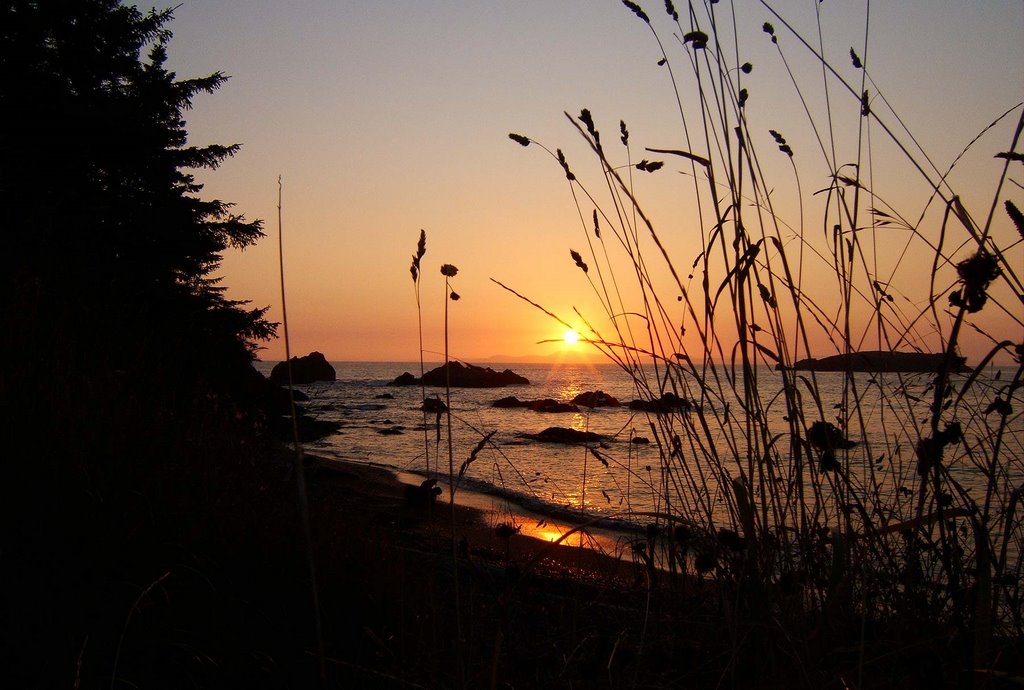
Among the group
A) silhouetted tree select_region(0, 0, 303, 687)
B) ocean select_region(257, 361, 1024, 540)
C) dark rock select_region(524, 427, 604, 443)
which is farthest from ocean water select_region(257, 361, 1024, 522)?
silhouetted tree select_region(0, 0, 303, 687)

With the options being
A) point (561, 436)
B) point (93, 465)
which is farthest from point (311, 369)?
point (93, 465)

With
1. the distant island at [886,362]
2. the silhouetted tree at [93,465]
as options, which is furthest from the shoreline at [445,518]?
the distant island at [886,362]

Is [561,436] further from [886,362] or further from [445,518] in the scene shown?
[886,362]

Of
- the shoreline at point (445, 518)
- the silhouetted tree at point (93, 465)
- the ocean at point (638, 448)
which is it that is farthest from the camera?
the shoreline at point (445, 518)

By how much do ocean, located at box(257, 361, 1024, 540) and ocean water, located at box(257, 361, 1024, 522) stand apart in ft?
0.06

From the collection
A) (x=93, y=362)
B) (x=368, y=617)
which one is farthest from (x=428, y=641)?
(x=93, y=362)

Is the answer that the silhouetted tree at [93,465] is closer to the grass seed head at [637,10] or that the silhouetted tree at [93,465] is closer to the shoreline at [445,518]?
the shoreline at [445,518]

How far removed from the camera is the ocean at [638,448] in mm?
1977

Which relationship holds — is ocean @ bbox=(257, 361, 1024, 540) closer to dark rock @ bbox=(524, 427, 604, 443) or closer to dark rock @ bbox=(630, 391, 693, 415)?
dark rock @ bbox=(630, 391, 693, 415)

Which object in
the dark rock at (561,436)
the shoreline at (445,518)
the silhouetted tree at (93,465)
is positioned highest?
the silhouetted tree at (93,465)

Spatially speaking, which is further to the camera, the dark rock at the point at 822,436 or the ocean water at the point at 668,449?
the ocean water at the point at 668,449

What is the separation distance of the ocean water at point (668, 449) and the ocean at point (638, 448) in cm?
2

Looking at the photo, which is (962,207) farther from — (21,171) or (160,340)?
(21,171)

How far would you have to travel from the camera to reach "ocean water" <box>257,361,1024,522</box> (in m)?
1.87
